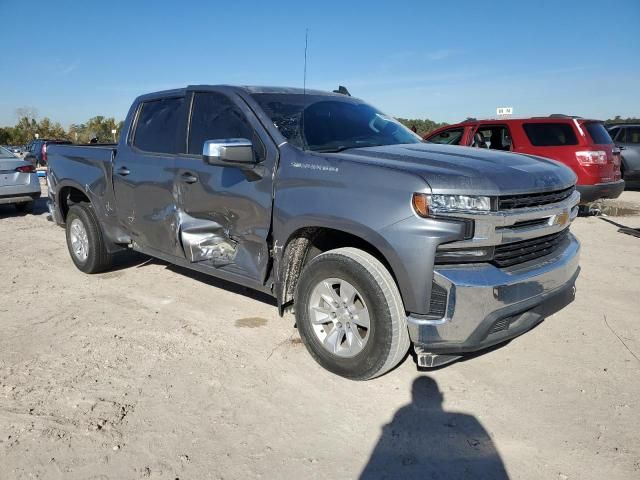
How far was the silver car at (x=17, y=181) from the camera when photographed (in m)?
9.84

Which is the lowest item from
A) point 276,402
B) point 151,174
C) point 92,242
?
point 276,402

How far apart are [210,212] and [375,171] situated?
5.13ft

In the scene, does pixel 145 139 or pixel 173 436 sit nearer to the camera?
pixel 173 436

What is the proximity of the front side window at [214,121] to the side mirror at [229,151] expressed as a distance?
0.32 meters

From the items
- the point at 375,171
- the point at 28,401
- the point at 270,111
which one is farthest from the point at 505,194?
the point at 28,401

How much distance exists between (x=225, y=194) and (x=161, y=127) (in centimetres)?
132

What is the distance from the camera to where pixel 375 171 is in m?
2.92

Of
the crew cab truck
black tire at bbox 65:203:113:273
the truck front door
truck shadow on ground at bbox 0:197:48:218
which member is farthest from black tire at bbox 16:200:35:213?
the truck front door

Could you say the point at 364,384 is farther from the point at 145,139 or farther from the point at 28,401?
the point at 145,139

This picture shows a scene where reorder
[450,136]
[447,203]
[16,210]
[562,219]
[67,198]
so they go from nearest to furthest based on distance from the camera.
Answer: [447,203] < [562,219] < [67,198] < [450,136] < [16,210]

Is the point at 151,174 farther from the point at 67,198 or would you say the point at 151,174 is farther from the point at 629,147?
the point at 629,147

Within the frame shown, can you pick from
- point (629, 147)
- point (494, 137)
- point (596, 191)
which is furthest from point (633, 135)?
point (596, 191)

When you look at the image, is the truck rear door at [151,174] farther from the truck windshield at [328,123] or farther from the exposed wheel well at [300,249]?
the exposed wheel well at [300,249]

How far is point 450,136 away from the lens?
10.2 m
